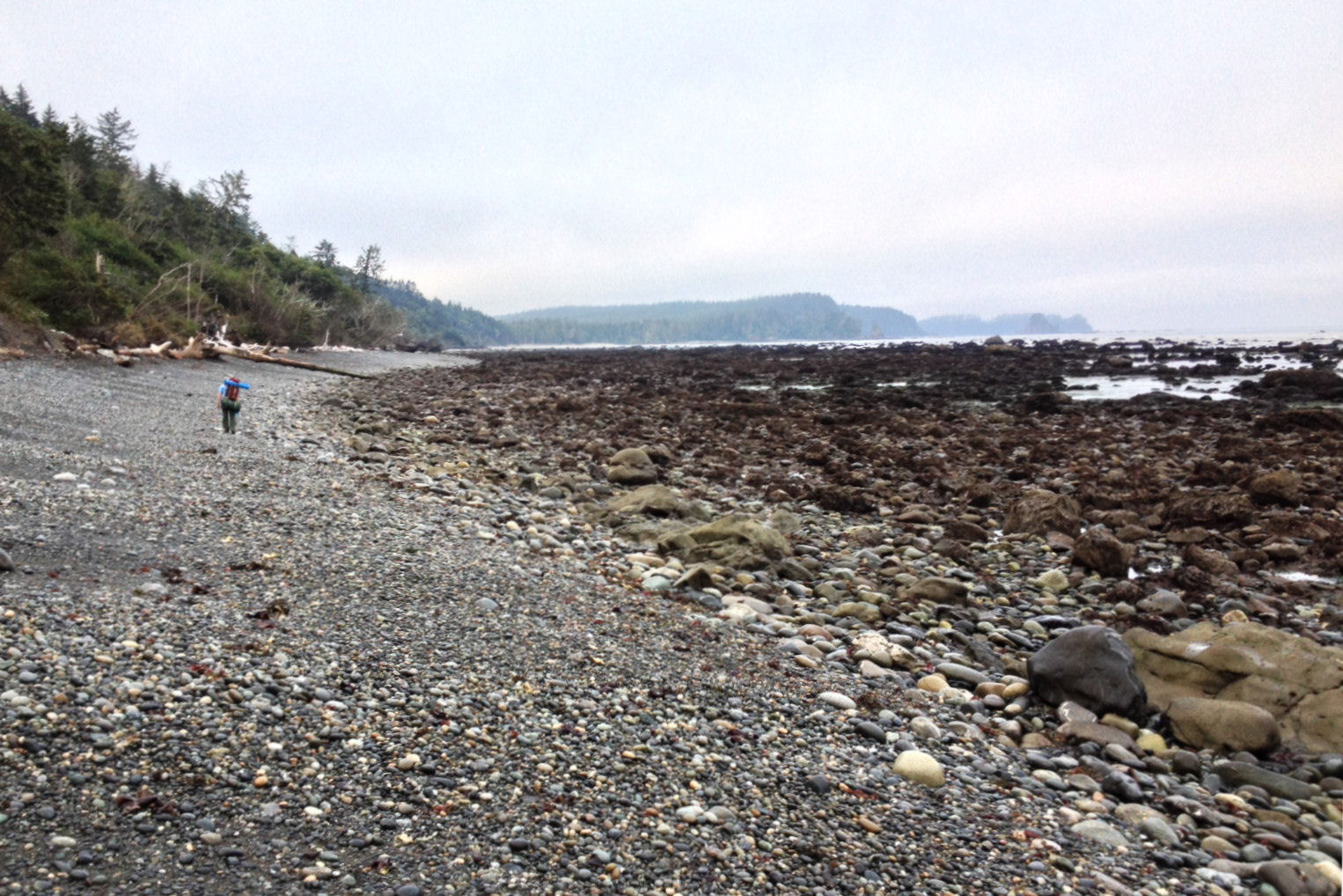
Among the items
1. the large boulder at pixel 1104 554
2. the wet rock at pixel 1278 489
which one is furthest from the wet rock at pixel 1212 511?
the large boulder at pixel 1104 554

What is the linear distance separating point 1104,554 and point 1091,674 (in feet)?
11.2

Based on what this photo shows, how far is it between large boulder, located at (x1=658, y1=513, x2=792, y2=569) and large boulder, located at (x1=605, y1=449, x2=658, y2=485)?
11.1ft

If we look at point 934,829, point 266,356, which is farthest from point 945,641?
point 266,356

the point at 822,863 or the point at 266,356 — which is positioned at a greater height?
the point at 266,356

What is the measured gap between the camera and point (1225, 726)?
14.6 ft

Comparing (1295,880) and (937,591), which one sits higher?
(937,591)

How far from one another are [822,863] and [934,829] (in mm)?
689

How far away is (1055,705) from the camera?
16.0 ft

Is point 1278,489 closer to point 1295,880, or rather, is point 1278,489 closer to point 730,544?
point 730,544

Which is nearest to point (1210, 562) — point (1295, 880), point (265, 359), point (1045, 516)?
point (1045, 516)

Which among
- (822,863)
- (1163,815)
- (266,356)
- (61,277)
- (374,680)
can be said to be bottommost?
(1163,815)

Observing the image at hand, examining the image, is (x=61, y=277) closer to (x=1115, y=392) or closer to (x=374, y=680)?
(x=374, y=680)

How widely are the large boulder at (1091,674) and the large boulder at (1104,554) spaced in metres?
2.96

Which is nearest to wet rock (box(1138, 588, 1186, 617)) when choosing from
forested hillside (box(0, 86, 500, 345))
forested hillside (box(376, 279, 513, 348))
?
forested hillside (box(0, 86, 500, 345))
